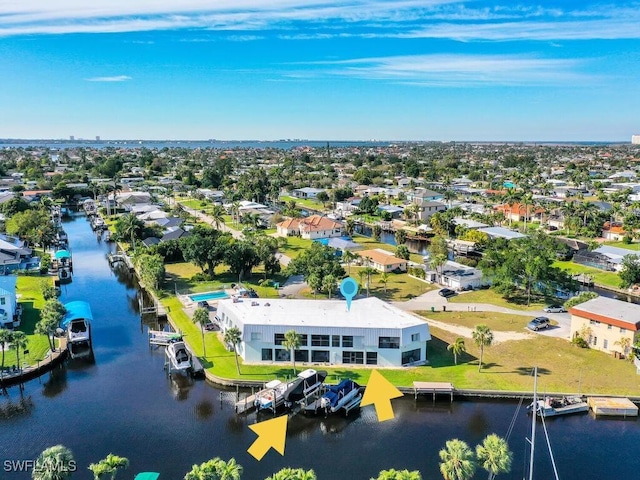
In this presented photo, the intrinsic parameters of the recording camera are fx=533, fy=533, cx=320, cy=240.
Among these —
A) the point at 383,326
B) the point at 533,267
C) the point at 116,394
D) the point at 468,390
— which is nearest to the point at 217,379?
the point at 116,394

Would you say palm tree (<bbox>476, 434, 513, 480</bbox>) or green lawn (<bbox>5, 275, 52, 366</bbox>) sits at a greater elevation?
palm tree (<bbox>476, 434, 513, 480</bbox>)

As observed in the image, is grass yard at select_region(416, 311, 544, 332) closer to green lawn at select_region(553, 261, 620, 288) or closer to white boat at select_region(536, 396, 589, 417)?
white boat at select_region(536, 396, 589, 417)

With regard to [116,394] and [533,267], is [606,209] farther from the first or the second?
[116,394]

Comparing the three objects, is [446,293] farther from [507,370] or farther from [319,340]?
[319,340]

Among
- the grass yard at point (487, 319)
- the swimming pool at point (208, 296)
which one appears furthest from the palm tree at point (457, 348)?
the swimming pool at point (208, 296)

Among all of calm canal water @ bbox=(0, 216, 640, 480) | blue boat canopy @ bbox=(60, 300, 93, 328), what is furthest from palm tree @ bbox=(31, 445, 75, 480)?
blue boat canopy @ bbox=(60, 300, 93, 328)
